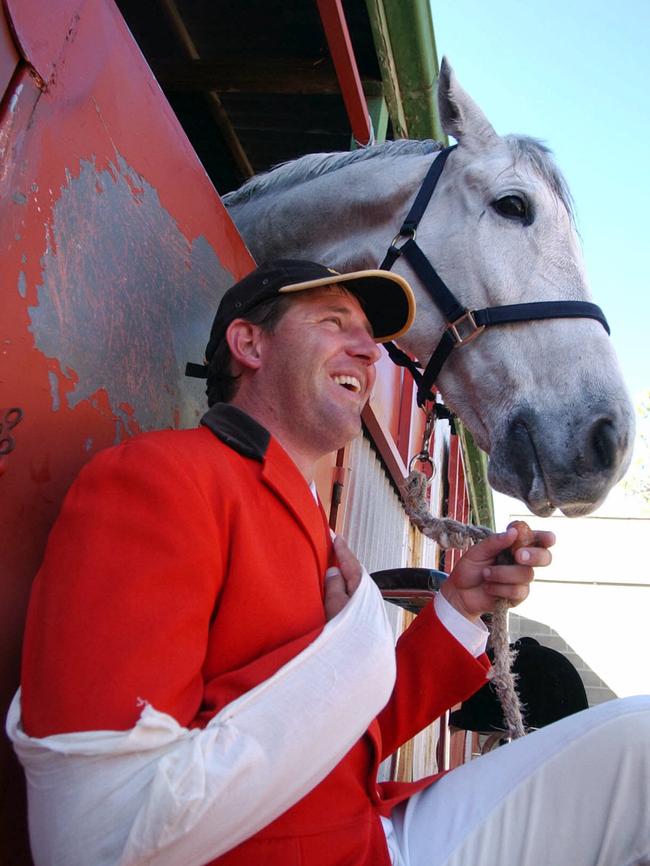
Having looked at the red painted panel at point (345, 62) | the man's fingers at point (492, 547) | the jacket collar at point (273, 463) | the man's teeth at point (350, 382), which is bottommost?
the man's fingers at point (492, 547)

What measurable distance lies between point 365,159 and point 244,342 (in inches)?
55.4

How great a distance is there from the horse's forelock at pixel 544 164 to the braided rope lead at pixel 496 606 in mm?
1112

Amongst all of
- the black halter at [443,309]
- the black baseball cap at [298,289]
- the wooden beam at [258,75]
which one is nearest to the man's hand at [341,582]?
the black baseball cap at [298,289]

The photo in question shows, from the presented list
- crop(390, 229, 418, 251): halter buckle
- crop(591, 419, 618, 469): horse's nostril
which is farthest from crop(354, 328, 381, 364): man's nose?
crop(390, 229, 418, 251): halter buckle

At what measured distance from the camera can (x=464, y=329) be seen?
1.98 m

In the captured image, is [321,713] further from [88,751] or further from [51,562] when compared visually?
[51,562]

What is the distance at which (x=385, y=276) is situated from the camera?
5.20ft

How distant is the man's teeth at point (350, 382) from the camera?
55.6 inches

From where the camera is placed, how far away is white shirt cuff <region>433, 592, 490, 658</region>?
1.38m

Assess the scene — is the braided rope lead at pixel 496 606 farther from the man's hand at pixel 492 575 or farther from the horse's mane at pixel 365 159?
the horse's mane at pixel 365 159

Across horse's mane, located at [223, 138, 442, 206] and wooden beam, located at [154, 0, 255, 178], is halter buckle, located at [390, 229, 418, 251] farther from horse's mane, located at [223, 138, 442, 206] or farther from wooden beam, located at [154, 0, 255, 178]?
wooden beam, located at [154, 0, 255, 178]

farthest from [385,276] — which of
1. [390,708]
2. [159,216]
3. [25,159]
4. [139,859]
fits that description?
[139,859]

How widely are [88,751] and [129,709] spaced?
0.06 m

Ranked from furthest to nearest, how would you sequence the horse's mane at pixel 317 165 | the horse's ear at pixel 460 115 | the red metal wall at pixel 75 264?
1. the horse's mane at pixel 317 165
2. the horse's ear at pixel 460 115
3. the red metal wall at pixel 75 264
